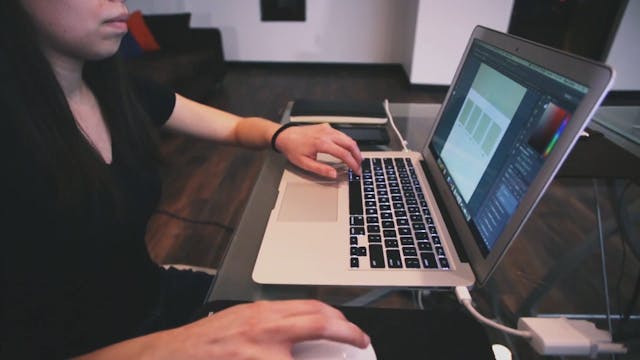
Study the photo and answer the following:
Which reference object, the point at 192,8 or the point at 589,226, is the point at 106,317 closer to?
the point at 589,226

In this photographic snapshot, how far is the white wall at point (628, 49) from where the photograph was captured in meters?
3.38

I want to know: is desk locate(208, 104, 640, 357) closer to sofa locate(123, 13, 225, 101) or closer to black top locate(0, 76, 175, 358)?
black top locate(0, 76, 175, 358)

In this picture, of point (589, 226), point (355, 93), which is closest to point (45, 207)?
point (589, 226)

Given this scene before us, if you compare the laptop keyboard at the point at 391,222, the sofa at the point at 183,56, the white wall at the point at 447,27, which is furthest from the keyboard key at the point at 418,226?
the white wall at the point at 447,27

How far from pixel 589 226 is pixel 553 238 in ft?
0.78

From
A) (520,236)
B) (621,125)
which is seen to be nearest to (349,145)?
(621,125)

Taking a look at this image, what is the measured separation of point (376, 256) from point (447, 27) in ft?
12.0

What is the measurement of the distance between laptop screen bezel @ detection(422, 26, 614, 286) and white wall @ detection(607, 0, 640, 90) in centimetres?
391

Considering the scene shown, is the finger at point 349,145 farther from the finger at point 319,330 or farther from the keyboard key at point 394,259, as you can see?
the finger at point 319,330

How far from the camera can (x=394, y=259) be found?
506 mm

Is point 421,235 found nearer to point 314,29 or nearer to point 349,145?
point 349,145

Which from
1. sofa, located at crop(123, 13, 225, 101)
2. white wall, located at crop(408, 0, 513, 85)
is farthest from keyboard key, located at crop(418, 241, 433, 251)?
white wall, located at crop(408, 0, 513, 85)

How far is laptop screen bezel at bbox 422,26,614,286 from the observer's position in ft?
1.16

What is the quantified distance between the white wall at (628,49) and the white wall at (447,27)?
1.06 metres
